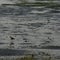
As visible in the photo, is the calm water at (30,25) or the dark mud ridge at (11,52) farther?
the calm water at (30,25)

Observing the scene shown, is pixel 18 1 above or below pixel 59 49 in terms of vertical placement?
above

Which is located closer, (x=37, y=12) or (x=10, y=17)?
(x=10, y=17)

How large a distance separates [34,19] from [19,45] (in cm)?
61

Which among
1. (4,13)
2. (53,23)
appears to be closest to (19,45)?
(53,23)

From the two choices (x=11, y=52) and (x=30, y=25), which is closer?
(x=11, y=52)

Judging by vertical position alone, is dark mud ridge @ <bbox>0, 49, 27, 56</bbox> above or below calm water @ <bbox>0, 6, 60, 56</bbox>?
below

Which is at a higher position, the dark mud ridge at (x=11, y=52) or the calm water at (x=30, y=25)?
the calm water at (x=30, y=25)

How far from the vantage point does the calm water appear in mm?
2215

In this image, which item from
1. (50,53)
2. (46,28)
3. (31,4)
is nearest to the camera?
(50,53)

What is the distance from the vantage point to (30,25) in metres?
2.51

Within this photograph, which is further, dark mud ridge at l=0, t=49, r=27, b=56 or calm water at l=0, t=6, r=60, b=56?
calm water at l=0, t=6, r=60, b=56

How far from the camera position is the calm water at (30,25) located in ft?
7.27

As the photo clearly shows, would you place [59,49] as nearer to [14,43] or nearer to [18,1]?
[14,43]

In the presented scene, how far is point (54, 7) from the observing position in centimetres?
305
